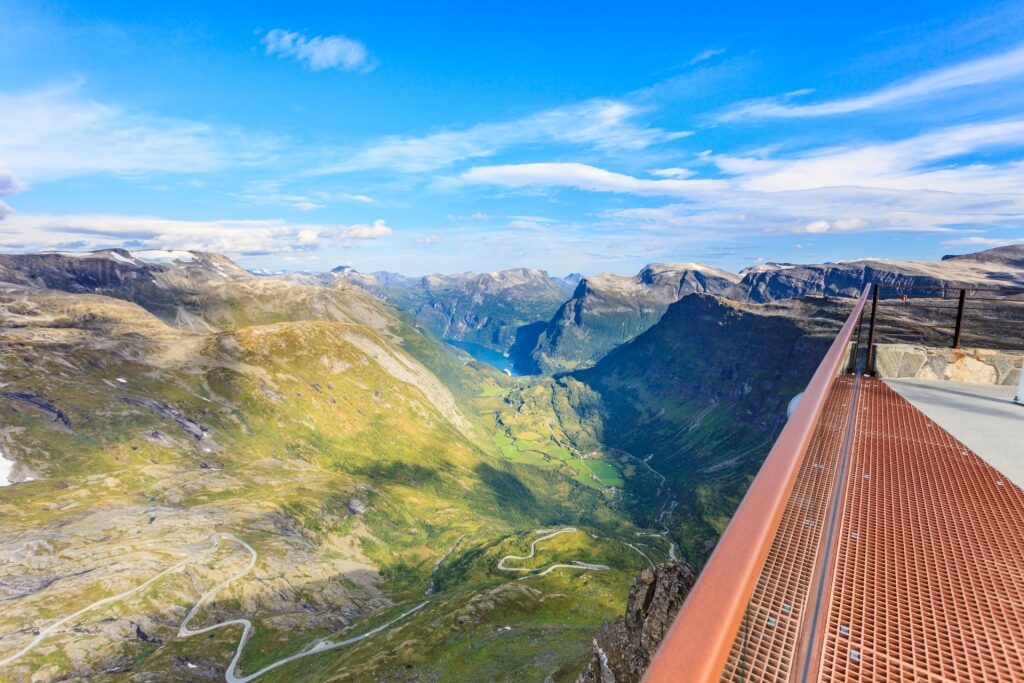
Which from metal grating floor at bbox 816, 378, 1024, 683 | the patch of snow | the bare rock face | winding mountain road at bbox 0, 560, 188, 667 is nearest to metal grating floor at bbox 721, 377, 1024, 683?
metal grating floor at bbox 816, 378, 1024, 683

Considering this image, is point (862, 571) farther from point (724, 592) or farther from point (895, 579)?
point (724, 592)

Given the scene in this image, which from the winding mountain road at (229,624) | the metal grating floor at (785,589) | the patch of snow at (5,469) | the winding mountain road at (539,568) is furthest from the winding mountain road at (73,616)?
the metal grating floor at (785,589)

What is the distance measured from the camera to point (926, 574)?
265 inches

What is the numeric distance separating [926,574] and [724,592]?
5.87 m

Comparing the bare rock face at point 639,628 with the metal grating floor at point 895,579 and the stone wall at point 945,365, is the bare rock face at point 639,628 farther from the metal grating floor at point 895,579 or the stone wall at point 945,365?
the metal grating floor at point 895,579

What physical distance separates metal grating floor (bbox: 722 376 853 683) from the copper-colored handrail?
2.05m

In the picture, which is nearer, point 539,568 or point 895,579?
point 895,579

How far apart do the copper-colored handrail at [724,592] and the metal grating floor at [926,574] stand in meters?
2.32

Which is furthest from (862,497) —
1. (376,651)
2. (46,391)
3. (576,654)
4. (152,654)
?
(46,391)

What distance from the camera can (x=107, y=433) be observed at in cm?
17138

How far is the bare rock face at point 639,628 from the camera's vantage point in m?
30.6

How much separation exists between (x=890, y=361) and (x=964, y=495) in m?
12.1

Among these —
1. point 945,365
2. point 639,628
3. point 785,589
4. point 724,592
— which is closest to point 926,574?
point 785,589

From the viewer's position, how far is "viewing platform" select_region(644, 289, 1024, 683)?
3.68 metres
